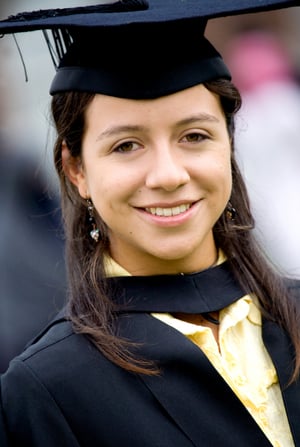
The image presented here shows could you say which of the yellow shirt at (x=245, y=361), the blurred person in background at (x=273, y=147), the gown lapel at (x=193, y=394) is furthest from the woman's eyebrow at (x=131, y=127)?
the blurred person in background at (x=273, y=147)

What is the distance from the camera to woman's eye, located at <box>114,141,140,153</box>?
277 cm

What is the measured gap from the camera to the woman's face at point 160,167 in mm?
2740

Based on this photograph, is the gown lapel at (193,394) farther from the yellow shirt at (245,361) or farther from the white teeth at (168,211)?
the white teeth at (168,211)

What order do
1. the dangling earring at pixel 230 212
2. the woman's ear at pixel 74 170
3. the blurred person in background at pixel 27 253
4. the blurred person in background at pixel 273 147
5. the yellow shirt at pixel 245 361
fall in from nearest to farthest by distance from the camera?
the yellow shirt at pixel 245 361 → the woman's ear at pixel 74 170 → the dangling earring at pixel 230 212 → the blurred person in background at pixel 27 253 → the blurred person in background at pixel 273 147

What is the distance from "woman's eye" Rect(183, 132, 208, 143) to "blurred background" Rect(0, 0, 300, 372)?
1.27 meters

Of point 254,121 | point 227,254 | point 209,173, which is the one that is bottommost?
point 227,254

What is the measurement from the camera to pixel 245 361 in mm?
2906

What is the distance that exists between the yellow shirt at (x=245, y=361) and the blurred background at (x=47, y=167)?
1.15 metres

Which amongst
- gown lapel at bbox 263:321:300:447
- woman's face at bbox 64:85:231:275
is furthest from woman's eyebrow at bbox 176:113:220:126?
gown lapel at bbox 263:321:300:447

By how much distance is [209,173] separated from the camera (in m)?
2.79

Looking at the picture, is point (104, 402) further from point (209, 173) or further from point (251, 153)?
point (251, 153)

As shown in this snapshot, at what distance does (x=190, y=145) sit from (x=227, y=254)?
45 centimetres

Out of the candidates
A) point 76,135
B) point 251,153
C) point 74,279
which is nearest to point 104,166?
point 76,135

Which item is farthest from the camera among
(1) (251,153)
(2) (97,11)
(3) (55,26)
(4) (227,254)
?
(1) (251,153)
